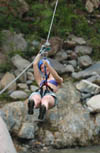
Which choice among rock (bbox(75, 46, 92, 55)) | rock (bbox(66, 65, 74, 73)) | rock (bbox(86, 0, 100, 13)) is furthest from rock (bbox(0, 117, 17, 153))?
rock (bbox(86, 0, 100, 13))

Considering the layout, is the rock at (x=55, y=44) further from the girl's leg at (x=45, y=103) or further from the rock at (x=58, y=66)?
the girl's leg at (x=45, y=103)

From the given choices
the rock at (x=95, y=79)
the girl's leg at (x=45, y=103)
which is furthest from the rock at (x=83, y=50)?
the girl's leg at (x=45, y=103)

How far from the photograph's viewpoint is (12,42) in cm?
960

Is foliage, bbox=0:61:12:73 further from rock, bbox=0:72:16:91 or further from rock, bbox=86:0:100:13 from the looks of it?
rock, bbox=86:0:100:13

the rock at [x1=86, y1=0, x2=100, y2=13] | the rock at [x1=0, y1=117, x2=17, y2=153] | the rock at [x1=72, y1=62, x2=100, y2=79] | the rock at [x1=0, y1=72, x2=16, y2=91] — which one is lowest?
the rock at [x1=72, y1=62, x2=100, y2=79]

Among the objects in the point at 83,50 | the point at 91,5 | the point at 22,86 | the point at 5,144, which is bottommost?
the point at 83,50

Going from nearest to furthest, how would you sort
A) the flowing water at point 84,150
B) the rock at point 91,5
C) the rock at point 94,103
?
the flowing water at point 84,150 → the rock at point 94,103 → the rock at point 91,5

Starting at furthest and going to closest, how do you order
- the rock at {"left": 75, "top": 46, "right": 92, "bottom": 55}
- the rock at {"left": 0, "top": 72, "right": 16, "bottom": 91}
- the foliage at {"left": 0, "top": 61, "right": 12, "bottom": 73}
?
the rock at {"left": 75, "top": 46, "right": 92, "bottom": 55} → the foliage at {"left": 0, "top": 61, "right": 12, "bottom": 73} → the rock at {"left": 0, "top": 72, "right": 16, "bottom": 91}

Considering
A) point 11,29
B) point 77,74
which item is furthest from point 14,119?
point 11,29

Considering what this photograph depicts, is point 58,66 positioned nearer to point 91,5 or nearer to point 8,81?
point 8,81

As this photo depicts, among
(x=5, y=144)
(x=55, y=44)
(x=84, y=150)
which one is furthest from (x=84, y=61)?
(x=5, y=144)

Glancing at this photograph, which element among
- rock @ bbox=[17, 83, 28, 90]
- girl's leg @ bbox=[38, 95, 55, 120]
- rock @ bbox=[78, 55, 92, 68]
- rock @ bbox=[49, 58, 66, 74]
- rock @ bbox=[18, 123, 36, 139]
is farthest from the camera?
rock @ bbox=[78, 55, 92, 68]

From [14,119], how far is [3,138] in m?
4.63

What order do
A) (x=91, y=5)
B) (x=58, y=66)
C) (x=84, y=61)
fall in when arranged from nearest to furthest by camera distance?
(x=58, y=66) → (x=84, y=61) → (x=91, y=5)
